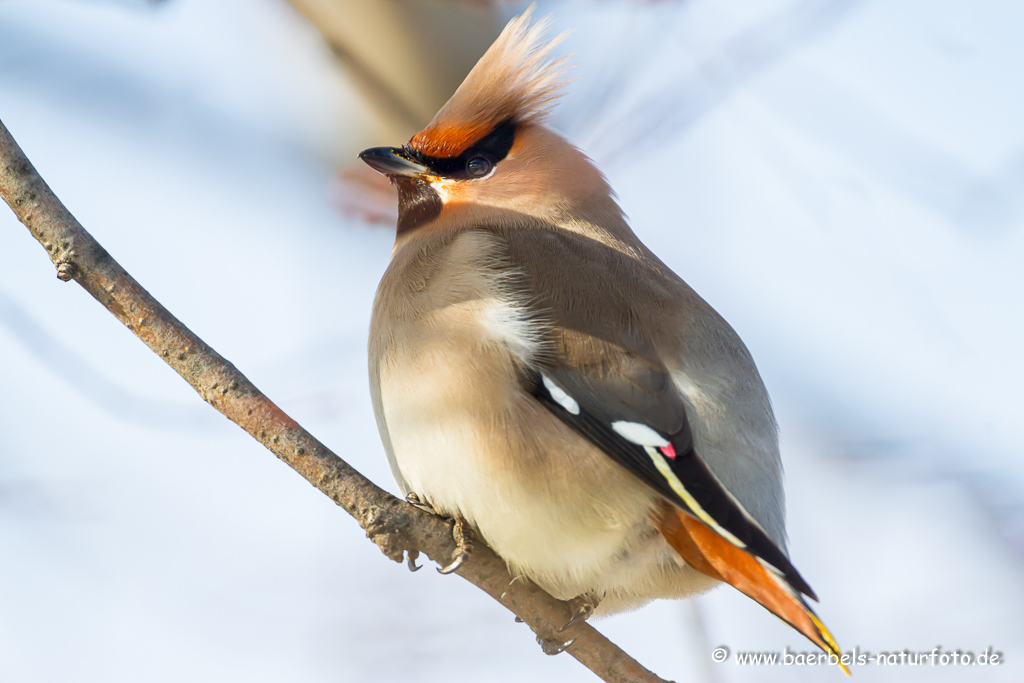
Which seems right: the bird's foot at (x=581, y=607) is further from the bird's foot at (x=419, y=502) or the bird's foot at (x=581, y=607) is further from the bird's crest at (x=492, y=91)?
the bird's crest at (x=492, y=91)

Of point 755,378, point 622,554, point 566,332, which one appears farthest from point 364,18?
point 622,554

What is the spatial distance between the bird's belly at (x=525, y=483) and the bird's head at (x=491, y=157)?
→ 106 cm

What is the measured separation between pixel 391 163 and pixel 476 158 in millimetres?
355

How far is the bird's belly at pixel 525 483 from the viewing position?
3.08 metres

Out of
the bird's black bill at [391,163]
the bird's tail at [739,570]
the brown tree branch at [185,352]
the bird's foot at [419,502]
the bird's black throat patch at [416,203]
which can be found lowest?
the bird's tail at [739,570]

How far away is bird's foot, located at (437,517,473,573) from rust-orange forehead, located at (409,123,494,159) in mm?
1662

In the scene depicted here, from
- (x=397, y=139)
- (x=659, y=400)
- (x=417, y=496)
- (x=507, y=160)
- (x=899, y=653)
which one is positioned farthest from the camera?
(x=397, y=139)

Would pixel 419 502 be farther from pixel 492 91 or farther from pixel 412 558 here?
pixel 492 91

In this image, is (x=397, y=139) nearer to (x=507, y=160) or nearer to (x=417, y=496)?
(x=507, y=160)

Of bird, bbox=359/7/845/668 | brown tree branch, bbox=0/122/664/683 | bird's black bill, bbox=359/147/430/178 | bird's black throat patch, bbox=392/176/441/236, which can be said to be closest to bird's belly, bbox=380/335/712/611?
bird, bbox=359/7/845/668

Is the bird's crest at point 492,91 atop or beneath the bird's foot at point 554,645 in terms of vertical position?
atop

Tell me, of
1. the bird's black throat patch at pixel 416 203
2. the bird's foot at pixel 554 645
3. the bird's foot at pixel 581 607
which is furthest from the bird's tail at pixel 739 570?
the bird's black throat patch at pixel 416 203

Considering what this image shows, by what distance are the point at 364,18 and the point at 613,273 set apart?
1.72 metres

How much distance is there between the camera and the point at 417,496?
3.38 metres
